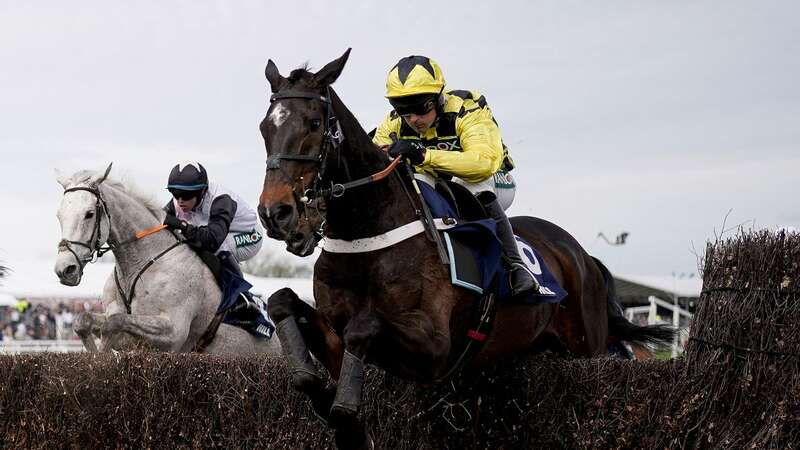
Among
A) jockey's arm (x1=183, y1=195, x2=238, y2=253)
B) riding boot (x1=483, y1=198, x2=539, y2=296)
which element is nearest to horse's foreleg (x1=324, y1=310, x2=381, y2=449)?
riding boot (x1=483, y1=198, x2=539, y2=296)

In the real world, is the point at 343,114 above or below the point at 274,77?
below

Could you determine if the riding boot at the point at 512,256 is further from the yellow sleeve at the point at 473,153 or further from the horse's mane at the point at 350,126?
the horse's mane at the point at 350,126

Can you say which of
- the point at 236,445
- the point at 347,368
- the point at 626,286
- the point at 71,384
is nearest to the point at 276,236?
the point at 347,368

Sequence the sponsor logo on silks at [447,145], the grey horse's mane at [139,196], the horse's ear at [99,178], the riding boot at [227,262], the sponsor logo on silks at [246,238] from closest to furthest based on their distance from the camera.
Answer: the sponsor logo on silks at [447,145] < the horse's ear at [99,178] < the grey horse's mane at [139,196] < the riding boot at [227,262] < the sponsor logo on silks at [246,238]

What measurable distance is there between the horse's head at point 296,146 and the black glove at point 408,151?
0.52m

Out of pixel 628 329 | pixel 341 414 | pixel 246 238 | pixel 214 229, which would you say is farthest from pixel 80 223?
pixel 628 329

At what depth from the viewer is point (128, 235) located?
26.8 feet

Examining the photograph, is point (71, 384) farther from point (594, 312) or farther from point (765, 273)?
point (765, 273)

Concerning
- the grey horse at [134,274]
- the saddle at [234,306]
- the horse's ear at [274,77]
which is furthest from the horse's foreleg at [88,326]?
the horse's ear at [274,77]

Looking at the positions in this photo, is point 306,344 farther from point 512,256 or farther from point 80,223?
point 80,223

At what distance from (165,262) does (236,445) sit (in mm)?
2500

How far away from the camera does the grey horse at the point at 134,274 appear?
759 cm

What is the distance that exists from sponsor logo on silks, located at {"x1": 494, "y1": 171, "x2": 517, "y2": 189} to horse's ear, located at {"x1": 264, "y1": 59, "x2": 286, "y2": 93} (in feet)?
7.08

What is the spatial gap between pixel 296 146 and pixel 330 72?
484 mm
